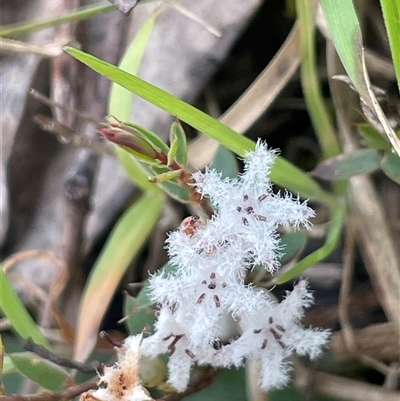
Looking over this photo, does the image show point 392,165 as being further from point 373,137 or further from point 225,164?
point 225,164

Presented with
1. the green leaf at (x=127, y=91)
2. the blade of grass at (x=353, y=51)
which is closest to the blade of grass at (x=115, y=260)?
the green leaf at (x=127, y=91)

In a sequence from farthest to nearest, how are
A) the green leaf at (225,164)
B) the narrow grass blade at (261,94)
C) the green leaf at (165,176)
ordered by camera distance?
the narrow grass blade at (261,94) → the green leaf at (225,164) → the green leaf at (165,176)

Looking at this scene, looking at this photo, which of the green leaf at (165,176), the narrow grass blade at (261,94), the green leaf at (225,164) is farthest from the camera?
the narrow grass blade at (261,94)

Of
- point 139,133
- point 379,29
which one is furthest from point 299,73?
point 139,133

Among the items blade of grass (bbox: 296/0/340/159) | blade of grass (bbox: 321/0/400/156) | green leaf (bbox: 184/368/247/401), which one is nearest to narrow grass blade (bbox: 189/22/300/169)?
blade of grass (bbox: 296/0/340/159)

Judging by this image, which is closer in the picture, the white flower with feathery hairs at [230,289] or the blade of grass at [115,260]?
the white flower with feathery hairs at [230,289]

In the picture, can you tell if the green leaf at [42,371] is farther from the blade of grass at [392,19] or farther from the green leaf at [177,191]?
the blade of grass at [392,19]

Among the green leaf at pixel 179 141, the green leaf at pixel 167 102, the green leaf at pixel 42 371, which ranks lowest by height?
the green leaf at pixel 42 371
